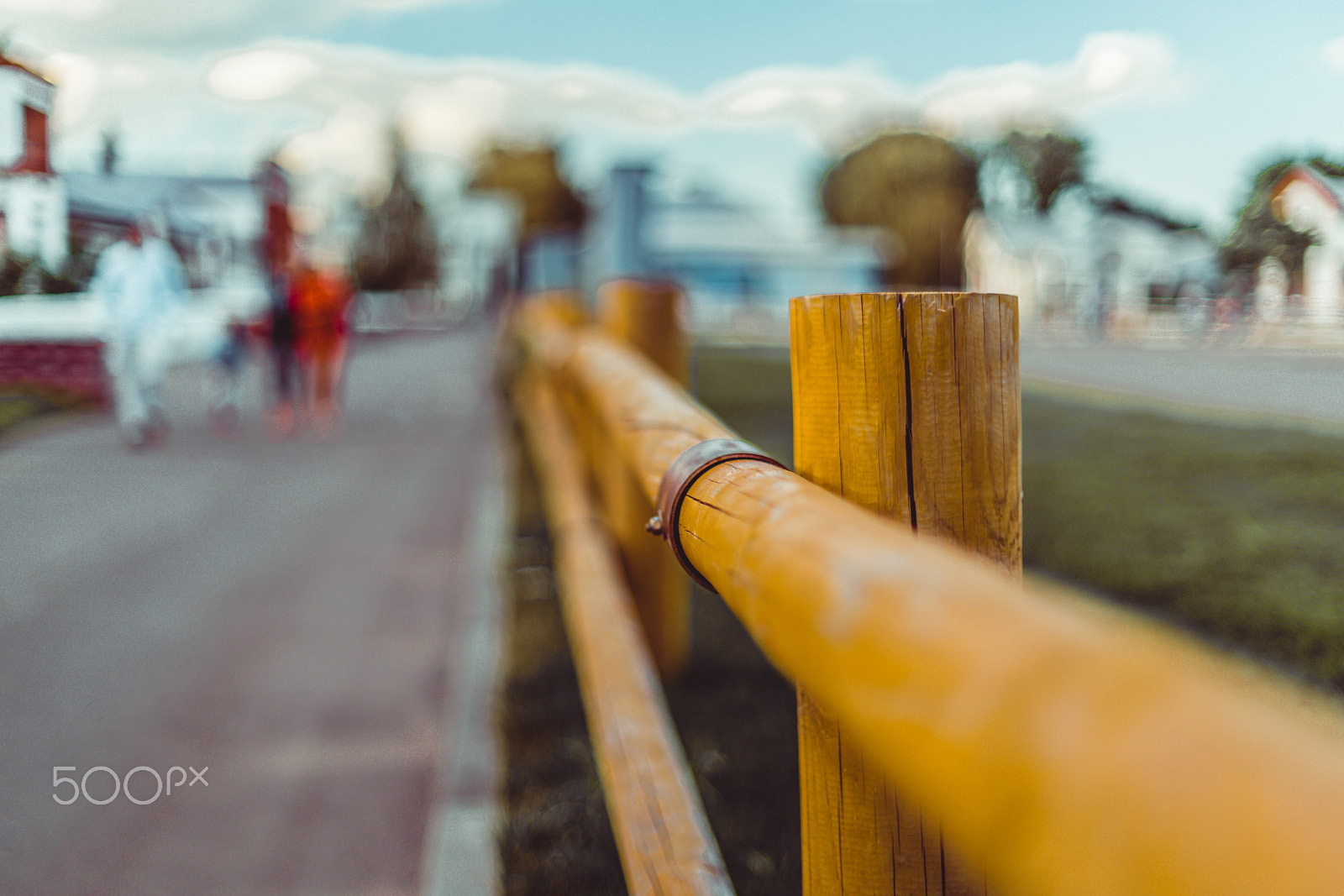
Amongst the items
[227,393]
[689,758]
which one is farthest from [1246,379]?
[227,393]

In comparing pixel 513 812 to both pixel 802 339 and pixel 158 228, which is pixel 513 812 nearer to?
pixel 158 228

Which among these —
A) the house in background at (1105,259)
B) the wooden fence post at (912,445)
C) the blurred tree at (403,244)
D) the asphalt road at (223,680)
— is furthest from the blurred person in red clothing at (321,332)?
the blurred tree at (403,244)

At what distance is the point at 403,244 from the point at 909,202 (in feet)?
83.7

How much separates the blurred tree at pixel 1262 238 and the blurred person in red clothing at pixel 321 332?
31.3ft

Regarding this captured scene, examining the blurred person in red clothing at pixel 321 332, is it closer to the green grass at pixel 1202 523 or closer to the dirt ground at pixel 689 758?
the dirt ground at pixel 689 758

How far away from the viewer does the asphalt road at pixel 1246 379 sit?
1.79m

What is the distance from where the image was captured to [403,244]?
1951 inches

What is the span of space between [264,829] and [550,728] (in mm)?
985

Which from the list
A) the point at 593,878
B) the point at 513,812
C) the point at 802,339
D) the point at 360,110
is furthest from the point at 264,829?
the point at 802,339

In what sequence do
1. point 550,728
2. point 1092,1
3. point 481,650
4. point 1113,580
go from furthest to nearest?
1. point 1113,580
2. point 481,650
3. point 550,728
4. point 1092,1

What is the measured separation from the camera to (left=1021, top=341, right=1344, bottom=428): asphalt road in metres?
1.79

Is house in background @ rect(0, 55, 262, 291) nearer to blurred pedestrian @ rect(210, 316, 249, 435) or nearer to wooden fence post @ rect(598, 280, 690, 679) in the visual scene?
wooden fence post @ rect(598, 280, 690, 679)

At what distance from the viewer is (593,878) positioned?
2.53m

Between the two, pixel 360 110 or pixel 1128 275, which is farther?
pixel 1128 275
